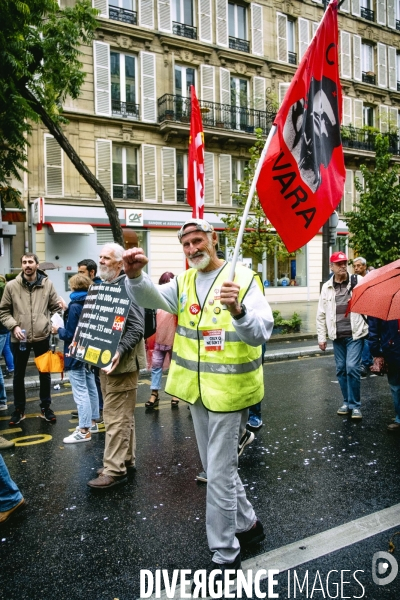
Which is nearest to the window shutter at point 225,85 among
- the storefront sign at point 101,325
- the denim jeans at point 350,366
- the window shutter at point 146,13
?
the window shutter at point 146,13

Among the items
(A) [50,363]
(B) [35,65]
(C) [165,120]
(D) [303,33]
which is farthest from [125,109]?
(A) [50,363]

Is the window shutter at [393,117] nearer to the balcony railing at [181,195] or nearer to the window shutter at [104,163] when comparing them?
Result: the balcony railing at [181,195]

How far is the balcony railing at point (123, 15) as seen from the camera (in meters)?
20.8

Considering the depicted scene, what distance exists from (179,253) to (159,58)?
8.82 meters

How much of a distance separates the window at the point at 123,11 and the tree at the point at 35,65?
34.3 ft

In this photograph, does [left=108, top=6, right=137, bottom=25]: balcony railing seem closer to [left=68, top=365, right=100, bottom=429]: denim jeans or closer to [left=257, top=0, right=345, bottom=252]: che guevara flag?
[left=68, top=365, right=100, bottom=429]: denim jeans

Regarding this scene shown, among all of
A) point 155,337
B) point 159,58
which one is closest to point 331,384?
point 155,337

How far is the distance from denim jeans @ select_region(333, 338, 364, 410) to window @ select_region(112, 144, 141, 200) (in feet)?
54.3

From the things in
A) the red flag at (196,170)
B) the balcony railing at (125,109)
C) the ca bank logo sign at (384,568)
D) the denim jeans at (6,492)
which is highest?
the balcony railing at (125,109)

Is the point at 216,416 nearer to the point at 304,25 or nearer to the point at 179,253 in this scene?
the point at 179,253

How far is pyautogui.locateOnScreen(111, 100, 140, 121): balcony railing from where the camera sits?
2094 centimetres

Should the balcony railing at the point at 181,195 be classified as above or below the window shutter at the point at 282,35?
below

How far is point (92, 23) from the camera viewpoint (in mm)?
11500

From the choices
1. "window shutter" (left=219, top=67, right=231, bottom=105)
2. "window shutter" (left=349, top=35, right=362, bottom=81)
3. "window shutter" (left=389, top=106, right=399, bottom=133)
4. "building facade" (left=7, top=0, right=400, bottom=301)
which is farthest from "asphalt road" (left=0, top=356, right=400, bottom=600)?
"window shutter" (left=349, top=35, right=362, bottom=81)
